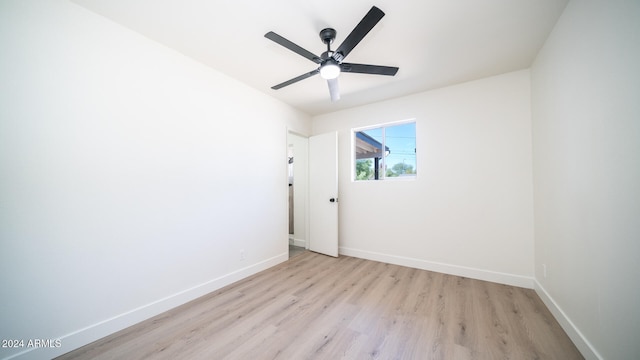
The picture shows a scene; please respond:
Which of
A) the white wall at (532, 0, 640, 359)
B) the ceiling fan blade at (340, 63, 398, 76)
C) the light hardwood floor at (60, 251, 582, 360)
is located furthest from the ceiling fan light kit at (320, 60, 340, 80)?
the light hardwood floor at (60, 251, 582, 360)

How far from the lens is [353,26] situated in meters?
1.91

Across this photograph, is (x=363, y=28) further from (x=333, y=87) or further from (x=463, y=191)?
(x=463, y=191)

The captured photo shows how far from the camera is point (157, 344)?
5.47ft

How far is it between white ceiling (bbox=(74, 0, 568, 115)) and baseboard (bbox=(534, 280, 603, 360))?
2.47 m

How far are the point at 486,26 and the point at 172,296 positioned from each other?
12.6 feet

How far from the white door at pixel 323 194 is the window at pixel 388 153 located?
0.45 metres

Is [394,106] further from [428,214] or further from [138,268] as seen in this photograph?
[138,268]

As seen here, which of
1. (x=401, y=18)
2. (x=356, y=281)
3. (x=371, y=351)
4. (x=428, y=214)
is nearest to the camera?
(x=371, y=351)

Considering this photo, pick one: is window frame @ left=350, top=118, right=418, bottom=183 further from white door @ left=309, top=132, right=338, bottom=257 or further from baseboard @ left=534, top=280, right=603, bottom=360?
baseboard @ left=534, top=280, right=603, bottom=360

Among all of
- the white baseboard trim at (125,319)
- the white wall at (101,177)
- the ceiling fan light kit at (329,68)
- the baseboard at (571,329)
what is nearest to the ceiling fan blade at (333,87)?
the ceiling fan light kit at (329,68)

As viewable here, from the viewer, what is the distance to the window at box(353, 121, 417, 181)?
11.3ft

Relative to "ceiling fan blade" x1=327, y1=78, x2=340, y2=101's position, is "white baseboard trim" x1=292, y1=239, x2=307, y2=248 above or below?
below

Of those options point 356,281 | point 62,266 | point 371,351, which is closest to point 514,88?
point 356,281

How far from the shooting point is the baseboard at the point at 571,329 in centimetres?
145
